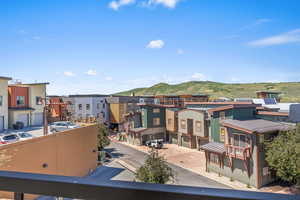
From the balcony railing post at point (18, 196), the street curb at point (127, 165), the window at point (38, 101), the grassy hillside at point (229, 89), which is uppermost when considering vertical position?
the grassy hillside at point (229, 89)

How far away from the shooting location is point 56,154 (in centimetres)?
1024

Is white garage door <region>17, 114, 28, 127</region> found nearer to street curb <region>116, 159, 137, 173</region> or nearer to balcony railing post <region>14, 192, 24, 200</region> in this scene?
street curb <region>116, 159, 137, 173</region>

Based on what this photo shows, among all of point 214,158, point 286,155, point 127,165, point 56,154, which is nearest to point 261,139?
point 286,155

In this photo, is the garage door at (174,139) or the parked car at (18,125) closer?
the parked car at (18,125)

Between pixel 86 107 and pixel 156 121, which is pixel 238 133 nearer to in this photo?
pixel 156 121

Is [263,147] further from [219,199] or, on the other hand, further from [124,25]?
[219,199]

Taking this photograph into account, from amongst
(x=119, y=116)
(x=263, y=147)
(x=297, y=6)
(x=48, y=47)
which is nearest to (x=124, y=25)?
(x=48, y=47)

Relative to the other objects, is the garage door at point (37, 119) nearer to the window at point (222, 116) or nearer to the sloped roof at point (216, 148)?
the sloped roof at point (216, 148)

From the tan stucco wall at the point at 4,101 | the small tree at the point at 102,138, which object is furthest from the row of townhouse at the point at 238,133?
the tan stucco wall at the point at 4,101

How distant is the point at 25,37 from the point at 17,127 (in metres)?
10.6

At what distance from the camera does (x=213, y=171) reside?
15.6 m

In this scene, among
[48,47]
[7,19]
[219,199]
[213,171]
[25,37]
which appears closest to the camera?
[219,199]

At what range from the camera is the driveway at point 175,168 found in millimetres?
13180

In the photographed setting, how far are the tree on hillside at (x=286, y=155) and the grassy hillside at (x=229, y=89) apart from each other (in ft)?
94.4
